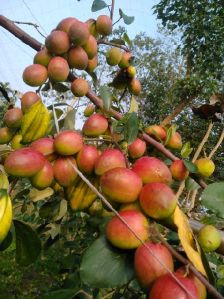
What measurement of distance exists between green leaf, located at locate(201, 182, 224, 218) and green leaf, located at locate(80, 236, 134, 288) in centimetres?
14

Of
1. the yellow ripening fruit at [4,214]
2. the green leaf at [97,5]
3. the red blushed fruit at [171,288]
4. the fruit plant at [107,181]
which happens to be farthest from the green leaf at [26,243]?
the green leaf at [97,5]

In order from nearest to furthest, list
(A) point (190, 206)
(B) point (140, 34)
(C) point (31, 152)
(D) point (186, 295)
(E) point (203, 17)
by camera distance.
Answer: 1. (D) point (186, 295)
2. (C) point (31, 152)
3. (A) point (190, 206)
4. (E) point (203, 17)
5. (B) point (140, 34)

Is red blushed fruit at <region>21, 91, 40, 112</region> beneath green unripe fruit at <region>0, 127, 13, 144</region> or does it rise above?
above

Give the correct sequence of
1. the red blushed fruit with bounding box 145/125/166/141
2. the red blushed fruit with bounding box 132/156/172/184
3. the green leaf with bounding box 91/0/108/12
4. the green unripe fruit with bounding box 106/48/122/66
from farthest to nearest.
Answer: the green leaf with bounding box 91/0/108/12 → the green unripe fruit with bounding box 106/48/122/66 → the red blushed fruit with bounding box 145/125/166/141 → the red blushed fruit with bounding box 132/156/172/184

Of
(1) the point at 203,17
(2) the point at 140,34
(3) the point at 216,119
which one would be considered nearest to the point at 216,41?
(1) the point at 203,17

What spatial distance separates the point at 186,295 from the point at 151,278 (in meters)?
0.04

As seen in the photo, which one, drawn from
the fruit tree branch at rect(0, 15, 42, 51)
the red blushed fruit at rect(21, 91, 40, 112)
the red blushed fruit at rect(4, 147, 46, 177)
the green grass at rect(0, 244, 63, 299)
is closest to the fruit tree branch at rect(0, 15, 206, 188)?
the fruit tree branch at rect(0, 15, 42, 51)

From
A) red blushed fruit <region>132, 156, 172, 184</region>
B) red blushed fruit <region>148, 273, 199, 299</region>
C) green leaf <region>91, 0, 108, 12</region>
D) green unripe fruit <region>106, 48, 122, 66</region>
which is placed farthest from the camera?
green leaf <region>91, 0, 108, 12</region>

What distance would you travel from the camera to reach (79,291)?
63 centimetres

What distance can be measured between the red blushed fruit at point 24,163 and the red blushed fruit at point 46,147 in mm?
20

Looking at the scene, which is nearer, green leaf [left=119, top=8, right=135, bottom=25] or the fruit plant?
the fruit plant

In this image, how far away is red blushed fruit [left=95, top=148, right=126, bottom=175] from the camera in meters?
0.45

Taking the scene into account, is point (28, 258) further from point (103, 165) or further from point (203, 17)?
point (203, 17)

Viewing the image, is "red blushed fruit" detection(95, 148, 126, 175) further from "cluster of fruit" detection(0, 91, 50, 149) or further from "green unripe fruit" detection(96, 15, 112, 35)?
"green unripe fruit" detection(96, 15, 112, 35)
